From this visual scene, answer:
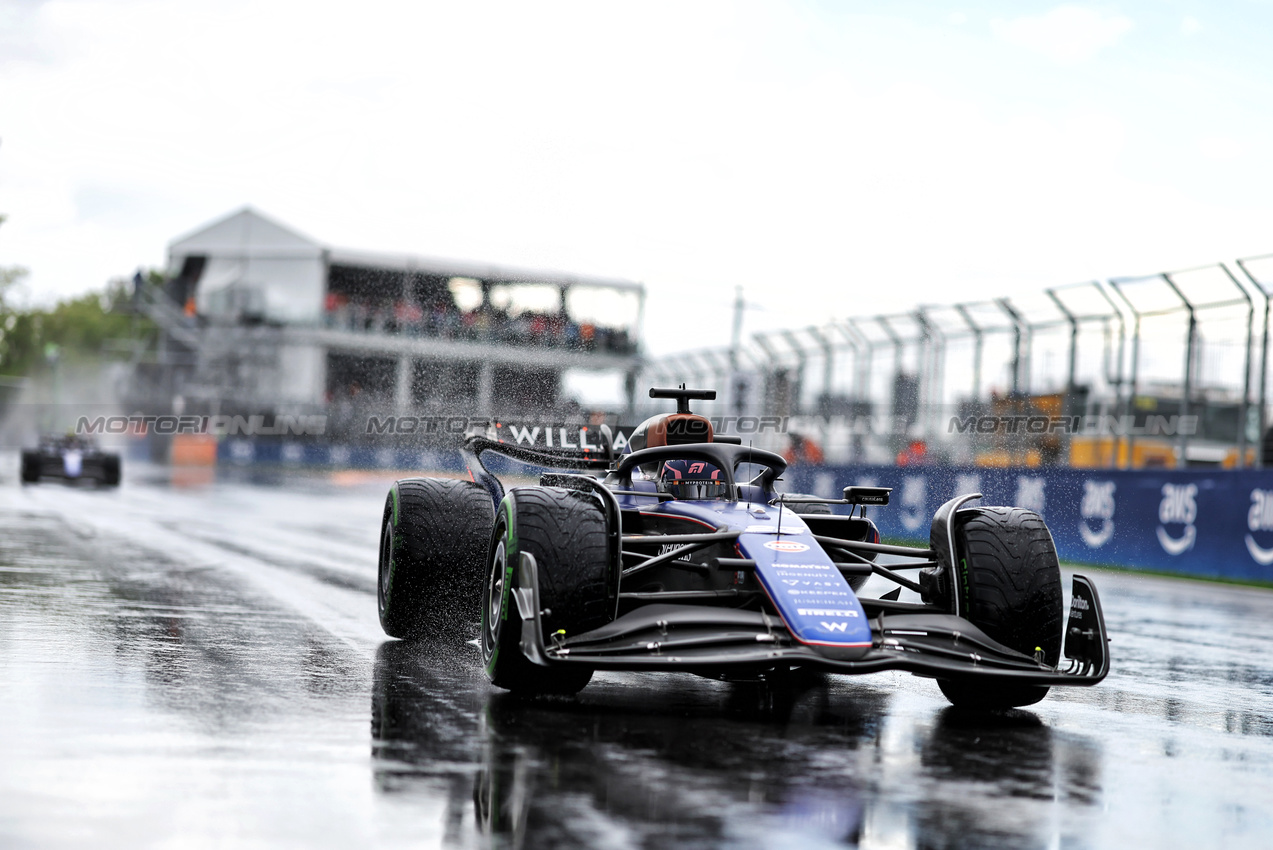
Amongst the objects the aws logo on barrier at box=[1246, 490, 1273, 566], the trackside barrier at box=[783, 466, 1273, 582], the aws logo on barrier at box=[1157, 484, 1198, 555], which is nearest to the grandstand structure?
the trackside barrier at box=[783, 466, 1273, 582]

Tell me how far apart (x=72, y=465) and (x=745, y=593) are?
25.6 metres

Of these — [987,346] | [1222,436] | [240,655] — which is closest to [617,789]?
[240,655]

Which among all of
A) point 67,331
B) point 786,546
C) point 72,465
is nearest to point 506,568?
point 786,546

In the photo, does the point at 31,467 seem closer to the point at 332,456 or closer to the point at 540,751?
the point at 332,456

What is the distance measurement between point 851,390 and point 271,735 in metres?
21.4

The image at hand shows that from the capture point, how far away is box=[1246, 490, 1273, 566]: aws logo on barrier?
1717cm

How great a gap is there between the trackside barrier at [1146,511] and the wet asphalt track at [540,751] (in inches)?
319

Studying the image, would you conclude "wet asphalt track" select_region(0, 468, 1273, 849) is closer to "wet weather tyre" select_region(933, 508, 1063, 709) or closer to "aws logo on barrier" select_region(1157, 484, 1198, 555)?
"wet weather tyre" select_region(933, 508, 1063, 709)

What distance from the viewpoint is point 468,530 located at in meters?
8.82

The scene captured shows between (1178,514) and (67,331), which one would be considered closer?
(1178,514)

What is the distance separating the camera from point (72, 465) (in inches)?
1162

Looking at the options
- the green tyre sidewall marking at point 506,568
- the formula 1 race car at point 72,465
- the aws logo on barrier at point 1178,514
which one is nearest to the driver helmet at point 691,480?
the green tyre sidewall marking at point 506,568

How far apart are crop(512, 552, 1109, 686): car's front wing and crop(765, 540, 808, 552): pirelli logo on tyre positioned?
16.5 inches

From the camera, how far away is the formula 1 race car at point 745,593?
6023mm
